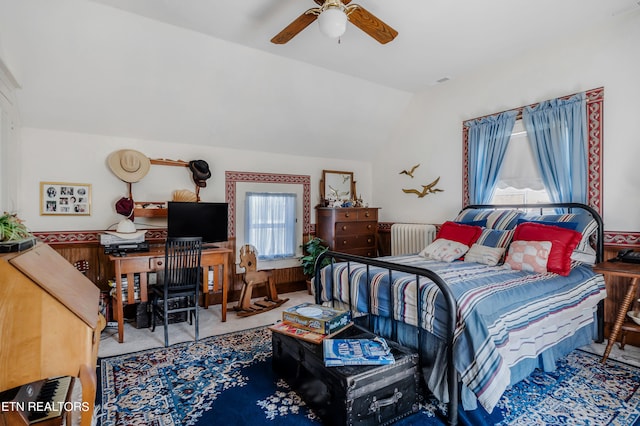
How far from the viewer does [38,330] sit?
1.31 meters

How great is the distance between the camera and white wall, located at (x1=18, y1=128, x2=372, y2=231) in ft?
11.3

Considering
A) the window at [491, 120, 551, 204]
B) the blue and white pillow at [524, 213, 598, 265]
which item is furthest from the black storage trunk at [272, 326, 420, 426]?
the window at [491, 120, 551, 204]

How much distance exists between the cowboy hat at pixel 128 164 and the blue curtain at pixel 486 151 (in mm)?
4001

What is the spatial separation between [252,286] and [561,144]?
3.79 m

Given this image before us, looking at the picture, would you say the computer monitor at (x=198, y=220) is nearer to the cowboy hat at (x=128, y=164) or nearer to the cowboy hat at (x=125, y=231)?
the cowboy hat at (x=125, y=231)

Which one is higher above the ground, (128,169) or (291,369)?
(128,169)

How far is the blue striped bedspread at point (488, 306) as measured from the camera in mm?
1762

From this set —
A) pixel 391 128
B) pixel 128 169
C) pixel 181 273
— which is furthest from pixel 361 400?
pixel 391 128

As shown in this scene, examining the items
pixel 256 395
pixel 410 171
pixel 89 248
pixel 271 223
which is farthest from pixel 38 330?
pixel 410 171

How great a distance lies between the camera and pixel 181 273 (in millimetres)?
3252

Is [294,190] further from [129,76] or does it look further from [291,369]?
[291,369]

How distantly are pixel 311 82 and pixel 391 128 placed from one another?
1772mm

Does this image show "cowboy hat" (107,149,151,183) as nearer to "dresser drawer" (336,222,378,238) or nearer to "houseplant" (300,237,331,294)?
"houseplant" (300,237,331,294)

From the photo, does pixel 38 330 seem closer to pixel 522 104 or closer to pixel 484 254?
pixel 484 254
